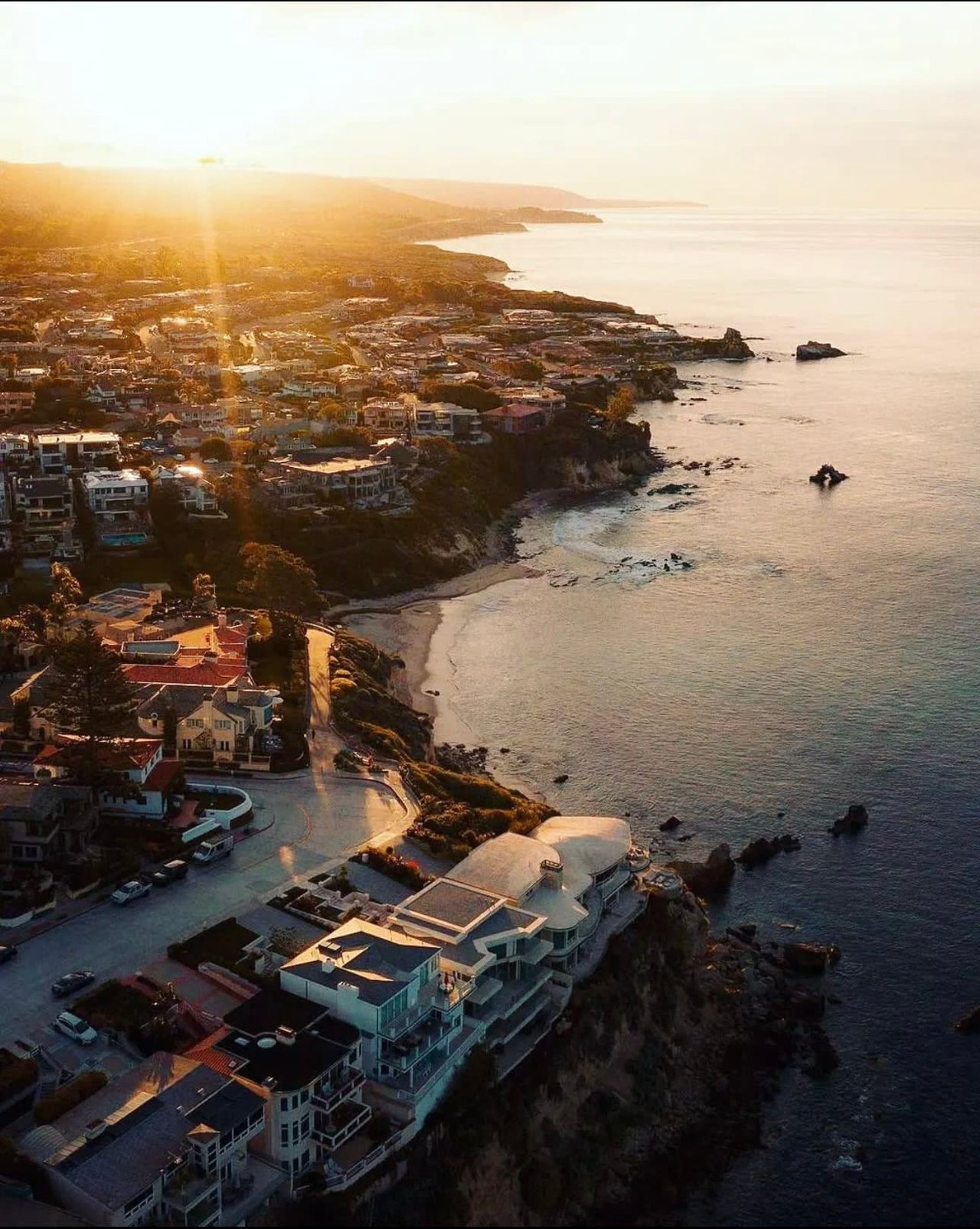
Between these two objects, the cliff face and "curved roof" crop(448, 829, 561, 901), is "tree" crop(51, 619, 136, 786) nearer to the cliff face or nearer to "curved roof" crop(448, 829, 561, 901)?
"curved roof" crop(448, 829, 561, 901)

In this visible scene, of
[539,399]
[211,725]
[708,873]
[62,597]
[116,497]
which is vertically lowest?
[708,873]

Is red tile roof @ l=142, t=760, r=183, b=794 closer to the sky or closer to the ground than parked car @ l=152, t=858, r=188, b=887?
closer to the sky

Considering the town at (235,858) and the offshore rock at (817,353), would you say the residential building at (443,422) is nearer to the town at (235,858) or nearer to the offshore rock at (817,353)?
the town at (235,858)

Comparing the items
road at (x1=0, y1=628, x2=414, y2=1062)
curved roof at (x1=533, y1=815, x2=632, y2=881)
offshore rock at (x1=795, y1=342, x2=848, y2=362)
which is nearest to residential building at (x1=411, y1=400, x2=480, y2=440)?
road at (x1=0, y1=628, x2=414, y2=1062)

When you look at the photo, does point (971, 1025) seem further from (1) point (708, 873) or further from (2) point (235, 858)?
(2) point (235, 858)

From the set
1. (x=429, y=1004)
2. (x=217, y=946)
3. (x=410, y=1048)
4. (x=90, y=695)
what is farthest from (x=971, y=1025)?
(x=90, y=695)

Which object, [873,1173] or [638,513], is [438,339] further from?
[873,1173]

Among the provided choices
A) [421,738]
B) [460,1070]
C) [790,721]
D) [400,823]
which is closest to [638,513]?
[790,721]
